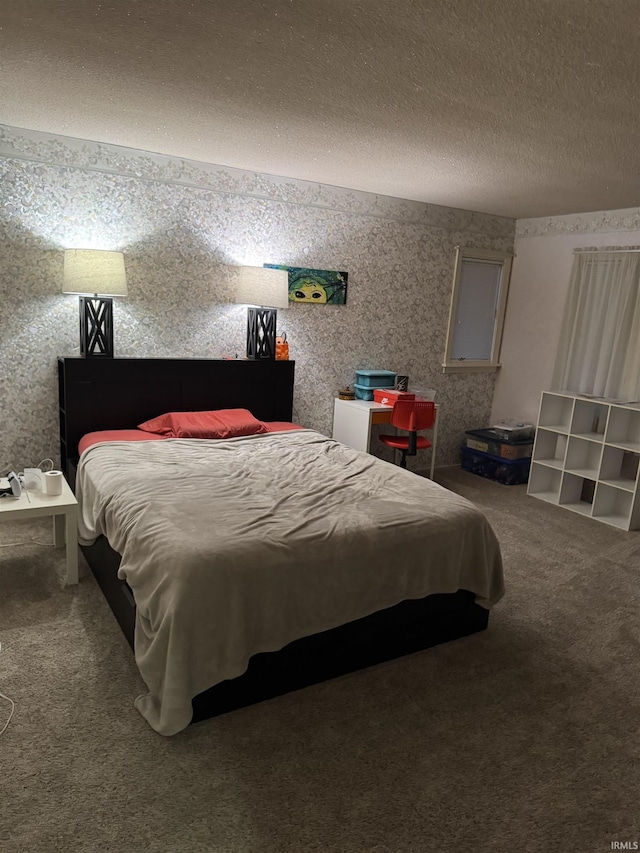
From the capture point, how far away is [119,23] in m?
1.99

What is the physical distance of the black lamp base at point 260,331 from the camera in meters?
4.34

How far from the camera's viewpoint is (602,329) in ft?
15.9

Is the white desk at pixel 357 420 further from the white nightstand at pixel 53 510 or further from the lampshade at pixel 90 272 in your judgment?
the white nightstand at pixel 53 510

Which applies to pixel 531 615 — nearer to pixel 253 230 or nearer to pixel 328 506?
pixel 328 506

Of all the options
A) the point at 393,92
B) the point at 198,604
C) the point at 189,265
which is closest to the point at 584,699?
the point at 198,604

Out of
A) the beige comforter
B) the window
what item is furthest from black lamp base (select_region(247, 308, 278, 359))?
the window

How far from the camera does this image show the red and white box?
459 centimetres

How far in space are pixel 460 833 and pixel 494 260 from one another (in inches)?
192

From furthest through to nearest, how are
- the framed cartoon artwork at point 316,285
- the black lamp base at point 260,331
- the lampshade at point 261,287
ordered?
the framed cartoon artwork at point 316,285, the black lamp base at point 260,331, the lampshade at point 261,287

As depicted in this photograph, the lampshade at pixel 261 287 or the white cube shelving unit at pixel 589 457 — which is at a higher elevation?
the lampshade at pixel 261 287

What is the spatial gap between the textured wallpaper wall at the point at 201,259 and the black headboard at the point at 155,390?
19cm

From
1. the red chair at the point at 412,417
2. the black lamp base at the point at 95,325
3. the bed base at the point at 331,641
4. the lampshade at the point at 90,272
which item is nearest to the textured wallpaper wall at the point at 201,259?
the black lamp base at the point at 95,325

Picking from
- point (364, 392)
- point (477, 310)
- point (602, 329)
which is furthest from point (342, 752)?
point (477, 310)

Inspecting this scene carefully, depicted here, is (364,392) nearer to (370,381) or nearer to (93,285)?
(370,381)
